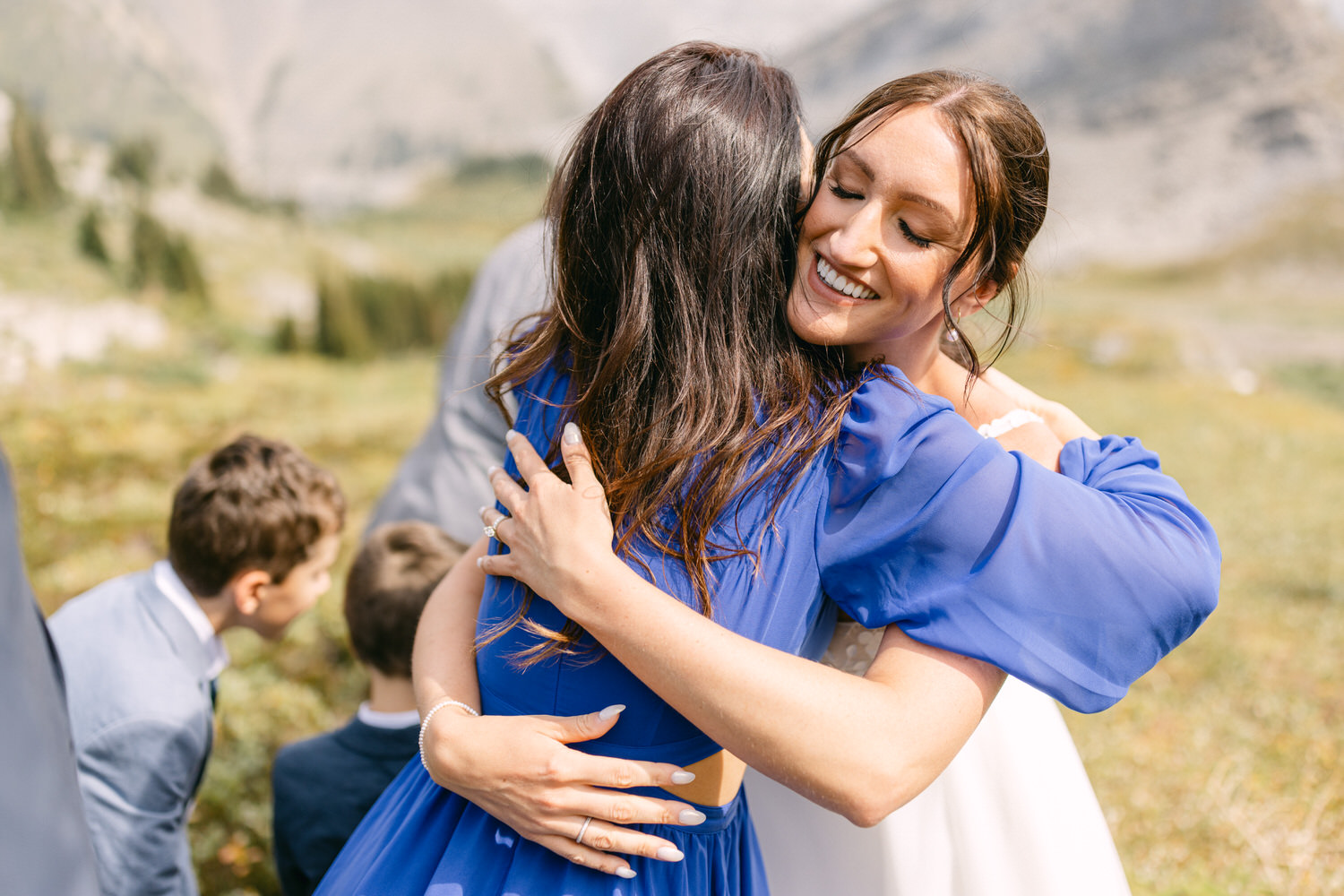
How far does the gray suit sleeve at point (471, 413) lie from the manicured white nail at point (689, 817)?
170 centimetres

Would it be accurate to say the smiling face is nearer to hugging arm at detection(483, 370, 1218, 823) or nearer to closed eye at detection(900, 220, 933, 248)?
closed eye at detection(900, 220, 933, 248)

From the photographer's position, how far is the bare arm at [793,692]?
1.26 metres

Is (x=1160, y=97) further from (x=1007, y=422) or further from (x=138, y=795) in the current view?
(x=138, y=795)

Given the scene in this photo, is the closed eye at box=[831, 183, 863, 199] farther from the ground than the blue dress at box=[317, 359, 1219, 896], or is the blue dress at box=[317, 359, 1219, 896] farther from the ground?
the closed eye at box=[831, 183, 863, 199]

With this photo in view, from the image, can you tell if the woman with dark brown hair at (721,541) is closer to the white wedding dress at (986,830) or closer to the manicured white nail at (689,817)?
the manicured white nail at (689,817)

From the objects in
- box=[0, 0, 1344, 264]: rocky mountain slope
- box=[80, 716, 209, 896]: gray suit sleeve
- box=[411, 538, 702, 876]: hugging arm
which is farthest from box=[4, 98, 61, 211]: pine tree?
box=[411, 538, 702, 876]: hugging arm

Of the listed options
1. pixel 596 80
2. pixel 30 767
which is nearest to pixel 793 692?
pixel 30 767

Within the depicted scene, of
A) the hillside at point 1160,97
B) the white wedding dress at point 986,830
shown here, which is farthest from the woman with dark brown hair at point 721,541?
the hillside at point 1160,97

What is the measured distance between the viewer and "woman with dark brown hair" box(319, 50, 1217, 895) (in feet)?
4.41

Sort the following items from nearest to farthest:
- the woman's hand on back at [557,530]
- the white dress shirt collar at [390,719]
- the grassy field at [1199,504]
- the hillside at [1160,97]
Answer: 1. the woman's hand on back at [557,530]
2. the white dress shirt collar at [390,719]
3. the grassy field at [1199,504]
4. the hillside at [1160,97]

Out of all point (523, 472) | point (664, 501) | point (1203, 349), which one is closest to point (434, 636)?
point (523, 472)

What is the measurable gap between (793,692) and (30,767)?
35.0 inches

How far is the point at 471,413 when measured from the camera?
118 inches

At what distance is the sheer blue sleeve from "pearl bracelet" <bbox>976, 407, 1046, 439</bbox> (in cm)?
34
